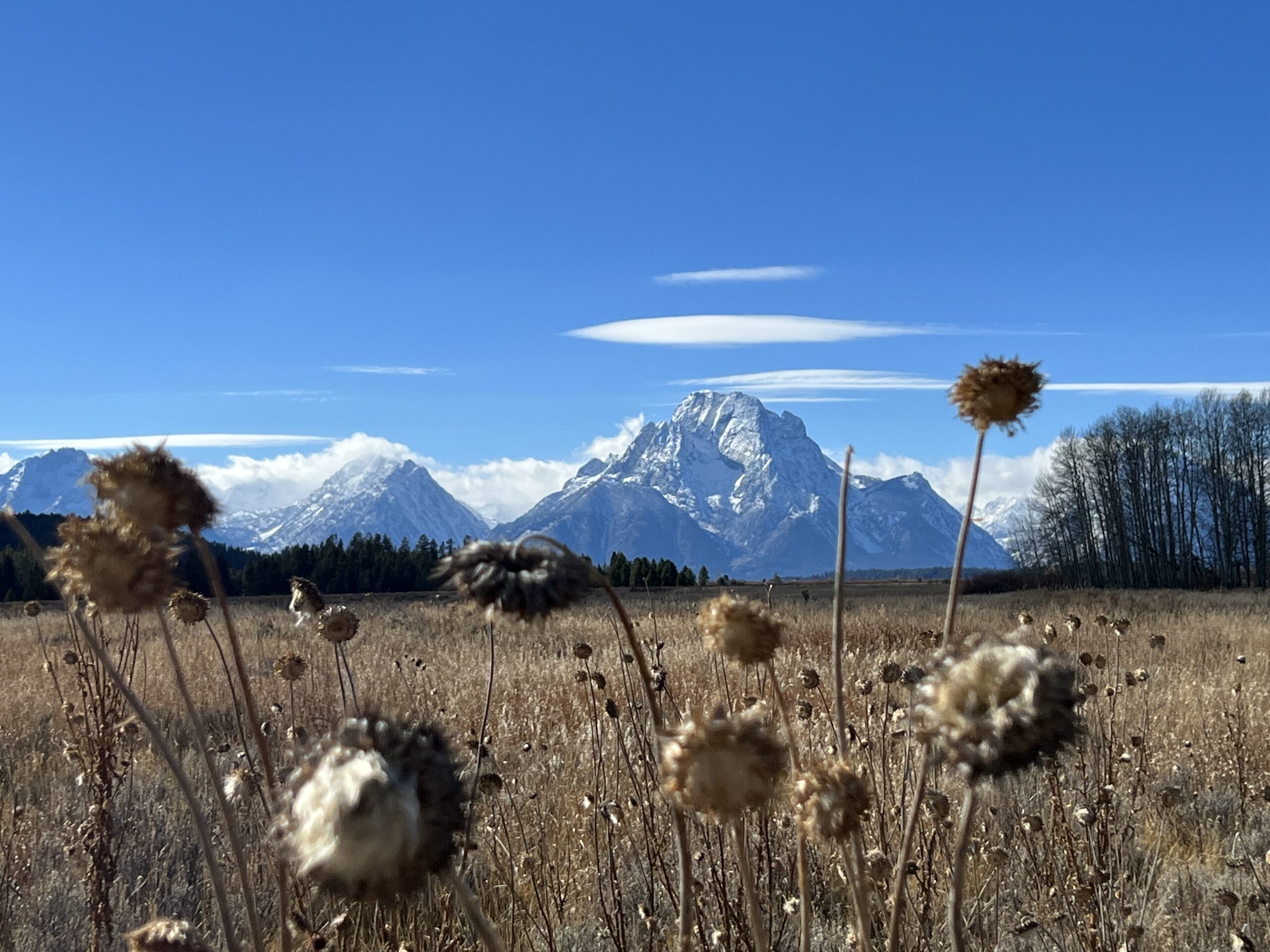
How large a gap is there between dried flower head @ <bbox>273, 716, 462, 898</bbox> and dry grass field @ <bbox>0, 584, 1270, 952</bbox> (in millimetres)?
56

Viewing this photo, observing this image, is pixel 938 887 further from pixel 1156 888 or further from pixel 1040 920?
pixel 1156 888

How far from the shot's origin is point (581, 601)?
1.33 m

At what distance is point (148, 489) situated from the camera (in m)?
1.62

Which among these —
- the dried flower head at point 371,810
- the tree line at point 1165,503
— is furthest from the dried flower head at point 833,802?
the tree line at point 1165,503

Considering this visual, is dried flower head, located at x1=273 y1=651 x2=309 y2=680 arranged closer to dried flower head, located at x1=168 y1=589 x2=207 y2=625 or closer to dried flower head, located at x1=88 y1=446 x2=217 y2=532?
dried flower head, located at x1=168 y1=589 x2=207 y2=625

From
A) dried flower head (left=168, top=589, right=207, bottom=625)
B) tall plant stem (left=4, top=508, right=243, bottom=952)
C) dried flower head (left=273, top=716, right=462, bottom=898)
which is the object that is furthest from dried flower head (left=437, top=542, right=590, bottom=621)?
dried flower head (left=168, top=589, right=207, bottom=625)

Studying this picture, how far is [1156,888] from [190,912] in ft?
14.2

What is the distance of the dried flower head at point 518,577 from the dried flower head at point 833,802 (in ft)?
1.82

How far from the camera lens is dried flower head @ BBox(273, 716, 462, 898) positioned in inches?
38.0

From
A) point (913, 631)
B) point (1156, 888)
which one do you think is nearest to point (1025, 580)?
point (913, 631)

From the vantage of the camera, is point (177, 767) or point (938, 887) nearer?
point (177, 767)

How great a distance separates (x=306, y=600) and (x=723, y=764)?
213 centimetres

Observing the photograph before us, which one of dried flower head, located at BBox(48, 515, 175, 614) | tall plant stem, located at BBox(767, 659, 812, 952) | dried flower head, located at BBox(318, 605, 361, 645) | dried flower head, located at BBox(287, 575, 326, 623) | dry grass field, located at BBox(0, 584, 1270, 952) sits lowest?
dry grass field, located at BBox(0, 584, 1270, 952)

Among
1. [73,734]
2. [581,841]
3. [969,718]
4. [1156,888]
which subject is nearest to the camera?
[969,718]
